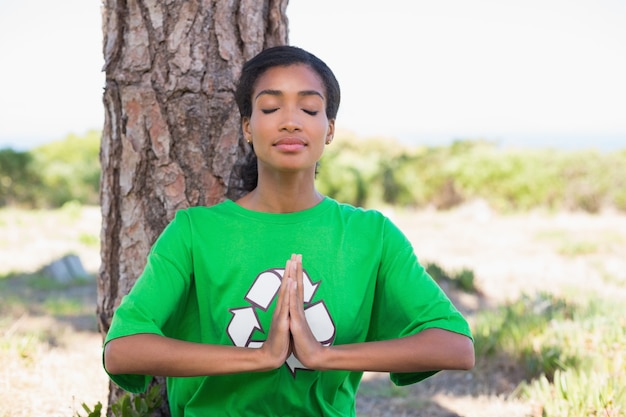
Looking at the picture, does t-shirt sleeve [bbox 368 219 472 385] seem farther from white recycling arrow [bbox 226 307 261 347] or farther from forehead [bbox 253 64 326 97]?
forehead [bbox 253 64 326 97]

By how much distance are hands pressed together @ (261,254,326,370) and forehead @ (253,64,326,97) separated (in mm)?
572

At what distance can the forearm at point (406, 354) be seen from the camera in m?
1.95

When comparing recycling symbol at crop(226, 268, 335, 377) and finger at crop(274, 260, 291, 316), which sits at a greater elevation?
finger at crop(274, 260, 291, 316)

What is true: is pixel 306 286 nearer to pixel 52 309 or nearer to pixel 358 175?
pixel 52 309

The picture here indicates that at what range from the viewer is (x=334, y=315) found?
220 centimetres

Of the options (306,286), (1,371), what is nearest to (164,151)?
(306,286)

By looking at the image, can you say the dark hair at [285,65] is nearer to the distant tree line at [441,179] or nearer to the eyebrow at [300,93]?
the eyebrow at [300,93]

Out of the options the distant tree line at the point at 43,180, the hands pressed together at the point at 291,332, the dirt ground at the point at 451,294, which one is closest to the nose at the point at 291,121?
the hands pressed together at the point at 291,332

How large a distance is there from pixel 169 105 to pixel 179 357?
1175mm

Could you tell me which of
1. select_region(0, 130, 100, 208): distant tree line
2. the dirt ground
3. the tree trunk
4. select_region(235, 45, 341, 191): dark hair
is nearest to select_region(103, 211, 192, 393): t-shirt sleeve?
select_region(235, 45, 341, 191): dark hair

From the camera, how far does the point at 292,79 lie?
2139 mm

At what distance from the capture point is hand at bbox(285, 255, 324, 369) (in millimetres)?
1920

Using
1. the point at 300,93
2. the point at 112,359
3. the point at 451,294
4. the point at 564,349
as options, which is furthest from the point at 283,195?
the point at 451,294

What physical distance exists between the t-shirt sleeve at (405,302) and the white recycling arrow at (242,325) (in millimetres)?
421
